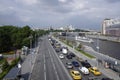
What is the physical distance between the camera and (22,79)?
41.3 meters

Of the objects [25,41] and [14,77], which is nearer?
[14,77]

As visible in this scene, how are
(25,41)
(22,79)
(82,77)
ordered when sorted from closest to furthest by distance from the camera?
(22,79), (82,77), (25,41)

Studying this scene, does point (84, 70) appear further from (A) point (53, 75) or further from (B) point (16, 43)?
(B) point (16, 43)

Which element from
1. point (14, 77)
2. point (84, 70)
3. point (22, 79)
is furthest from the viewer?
point (84, 70)

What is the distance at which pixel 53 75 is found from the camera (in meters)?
46.4

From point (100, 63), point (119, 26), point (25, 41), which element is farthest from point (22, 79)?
point (119, 26)

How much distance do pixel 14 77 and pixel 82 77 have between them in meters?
13.4

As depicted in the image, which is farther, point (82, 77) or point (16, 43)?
point (16, 43)

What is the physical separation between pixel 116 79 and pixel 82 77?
607 centimetres

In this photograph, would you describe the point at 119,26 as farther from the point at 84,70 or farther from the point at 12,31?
the point at 84,70

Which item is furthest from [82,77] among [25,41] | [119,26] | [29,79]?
[119,26]

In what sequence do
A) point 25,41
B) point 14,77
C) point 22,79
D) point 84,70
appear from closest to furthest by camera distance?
point 14,77, point 22,79, point 84,70, point 25,41

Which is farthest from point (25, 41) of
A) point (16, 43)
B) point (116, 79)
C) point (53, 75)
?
point (116, 79)

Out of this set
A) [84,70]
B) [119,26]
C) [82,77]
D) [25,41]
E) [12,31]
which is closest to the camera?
[82,77]
